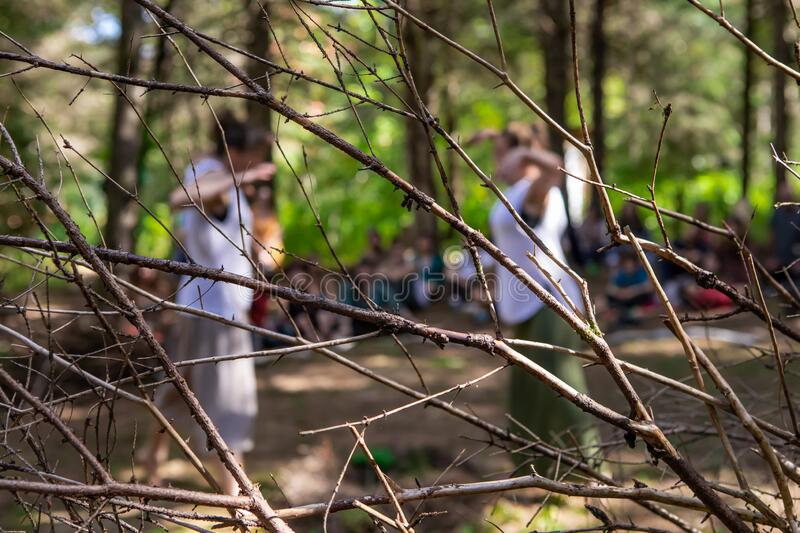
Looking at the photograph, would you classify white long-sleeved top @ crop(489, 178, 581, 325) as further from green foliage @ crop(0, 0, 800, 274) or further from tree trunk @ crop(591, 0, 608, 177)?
tree trunk @ crop(591, 0, 608, 177)

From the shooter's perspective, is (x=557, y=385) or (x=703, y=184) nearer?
(x=557, y=385)

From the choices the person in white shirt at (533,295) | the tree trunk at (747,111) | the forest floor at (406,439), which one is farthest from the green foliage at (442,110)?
the person in white shirt at (533,295)

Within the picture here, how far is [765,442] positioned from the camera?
148 centimetres

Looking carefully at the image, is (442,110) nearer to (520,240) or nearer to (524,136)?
(524,136)

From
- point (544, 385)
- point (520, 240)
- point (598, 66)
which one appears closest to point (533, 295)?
point (520, 240)

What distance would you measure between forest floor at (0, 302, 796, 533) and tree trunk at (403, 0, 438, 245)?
246 inches

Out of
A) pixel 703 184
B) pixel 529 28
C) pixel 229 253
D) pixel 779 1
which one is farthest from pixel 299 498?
pixel 703 184

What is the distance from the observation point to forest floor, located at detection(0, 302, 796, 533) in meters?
4.55

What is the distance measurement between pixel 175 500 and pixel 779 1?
647 inches

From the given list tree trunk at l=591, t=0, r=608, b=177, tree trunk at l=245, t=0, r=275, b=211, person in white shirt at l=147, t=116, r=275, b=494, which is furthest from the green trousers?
tree trunk at l=591, t=0, r=608, b=177

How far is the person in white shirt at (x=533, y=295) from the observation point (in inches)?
195

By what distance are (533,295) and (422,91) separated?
33.8ft

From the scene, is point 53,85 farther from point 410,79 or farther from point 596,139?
point 410,79

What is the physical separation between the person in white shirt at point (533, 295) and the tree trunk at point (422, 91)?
984 centimetres
